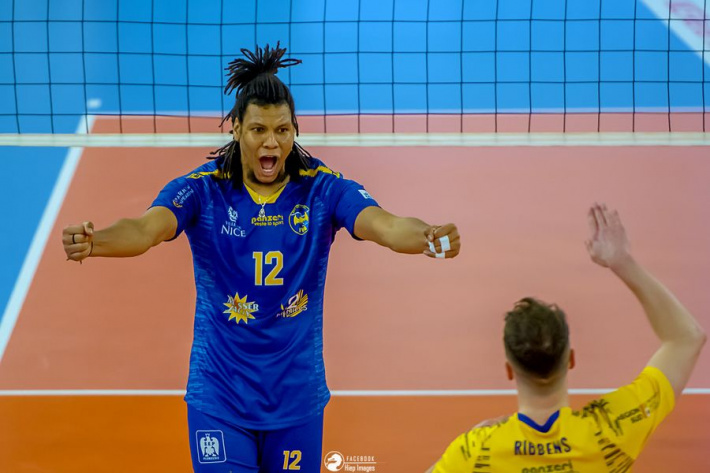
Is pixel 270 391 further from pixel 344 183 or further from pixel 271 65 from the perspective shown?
pixel 271 65

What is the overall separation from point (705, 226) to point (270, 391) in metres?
5.56

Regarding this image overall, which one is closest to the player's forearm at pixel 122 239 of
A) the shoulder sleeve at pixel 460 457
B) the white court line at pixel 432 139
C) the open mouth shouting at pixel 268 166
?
the open mouth shouting at pixel 268 166

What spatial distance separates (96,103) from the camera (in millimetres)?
11625

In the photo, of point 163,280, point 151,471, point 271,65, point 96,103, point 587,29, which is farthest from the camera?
point 587,29

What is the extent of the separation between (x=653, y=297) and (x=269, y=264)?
183 centimetres

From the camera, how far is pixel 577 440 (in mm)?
2938

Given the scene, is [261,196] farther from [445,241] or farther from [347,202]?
[445,241]

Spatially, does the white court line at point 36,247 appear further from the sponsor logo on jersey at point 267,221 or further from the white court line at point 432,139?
the sponsor logo on jersey at point 267,221

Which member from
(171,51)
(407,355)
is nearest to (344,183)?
(407,355)

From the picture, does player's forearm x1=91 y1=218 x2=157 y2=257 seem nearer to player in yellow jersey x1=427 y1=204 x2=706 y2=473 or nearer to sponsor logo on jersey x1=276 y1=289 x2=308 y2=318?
sponsor logo on jersey x1=276 y1=289 x2=308 y2=318

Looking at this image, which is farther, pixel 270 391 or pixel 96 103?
pixel 96 103

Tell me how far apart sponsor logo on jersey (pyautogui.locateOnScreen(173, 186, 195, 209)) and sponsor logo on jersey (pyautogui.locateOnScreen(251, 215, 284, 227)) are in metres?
0.29

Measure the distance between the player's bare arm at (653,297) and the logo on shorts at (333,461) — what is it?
11.6 ft

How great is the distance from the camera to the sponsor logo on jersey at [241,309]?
4.25 meters
